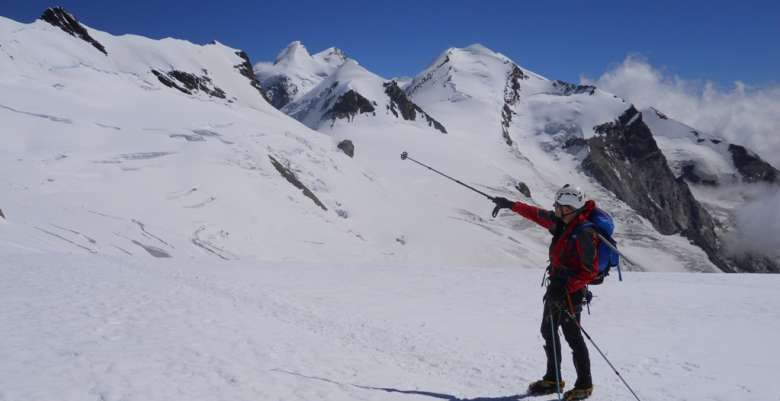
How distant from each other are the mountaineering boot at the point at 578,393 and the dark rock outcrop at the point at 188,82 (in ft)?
258

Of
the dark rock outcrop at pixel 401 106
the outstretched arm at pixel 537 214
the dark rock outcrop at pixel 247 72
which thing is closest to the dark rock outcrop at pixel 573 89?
the dark rock outcrop at pixel 401 106

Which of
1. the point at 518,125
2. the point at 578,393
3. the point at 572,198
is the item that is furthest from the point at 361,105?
the point at 578,393

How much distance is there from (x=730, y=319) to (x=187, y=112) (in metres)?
49.9

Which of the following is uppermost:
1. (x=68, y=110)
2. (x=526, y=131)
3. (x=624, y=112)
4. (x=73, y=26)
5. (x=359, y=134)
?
(x=624, y=112)

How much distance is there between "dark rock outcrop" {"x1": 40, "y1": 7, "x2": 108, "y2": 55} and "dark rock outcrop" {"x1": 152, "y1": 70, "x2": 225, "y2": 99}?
887 cm

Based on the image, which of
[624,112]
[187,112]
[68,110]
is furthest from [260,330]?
→ [624,112]

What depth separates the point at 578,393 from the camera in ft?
22.0

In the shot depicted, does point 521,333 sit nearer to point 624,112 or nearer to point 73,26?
point 73,26

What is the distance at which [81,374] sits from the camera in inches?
246

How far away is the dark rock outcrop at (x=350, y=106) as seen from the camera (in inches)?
4328

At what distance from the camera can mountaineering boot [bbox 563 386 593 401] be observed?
6684 millimetres

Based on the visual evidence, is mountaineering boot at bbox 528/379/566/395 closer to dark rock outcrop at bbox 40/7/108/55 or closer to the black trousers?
the black trousers

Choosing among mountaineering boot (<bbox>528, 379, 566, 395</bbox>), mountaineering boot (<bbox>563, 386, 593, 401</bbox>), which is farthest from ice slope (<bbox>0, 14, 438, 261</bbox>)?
mountaineering boot (<bbox>563, 386, 593, 401</bbox>)

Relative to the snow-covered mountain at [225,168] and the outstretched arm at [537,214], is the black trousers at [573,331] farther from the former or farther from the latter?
the snow-covered mountain at [225,168]
